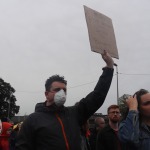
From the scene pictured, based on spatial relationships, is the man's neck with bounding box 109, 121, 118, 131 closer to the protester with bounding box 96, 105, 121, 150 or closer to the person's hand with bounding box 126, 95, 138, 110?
the protester with bounding box 96, 105, 121, 150

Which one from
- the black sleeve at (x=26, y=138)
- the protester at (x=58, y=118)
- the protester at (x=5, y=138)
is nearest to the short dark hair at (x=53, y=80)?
the protester at (x=58, y=118)

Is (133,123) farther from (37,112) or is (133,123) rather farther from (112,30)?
(112,30)

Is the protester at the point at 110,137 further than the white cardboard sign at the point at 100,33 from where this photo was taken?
Yes

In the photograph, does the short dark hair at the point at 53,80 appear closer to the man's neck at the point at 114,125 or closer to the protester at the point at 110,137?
the protester at the point at 110,137

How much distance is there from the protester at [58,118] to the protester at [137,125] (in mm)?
384

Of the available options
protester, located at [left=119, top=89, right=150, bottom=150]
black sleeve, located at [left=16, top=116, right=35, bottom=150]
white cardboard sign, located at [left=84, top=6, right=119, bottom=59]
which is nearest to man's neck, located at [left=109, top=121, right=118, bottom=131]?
white cardboard sign, located at [left=84, top=6, right=119, bottom=59]

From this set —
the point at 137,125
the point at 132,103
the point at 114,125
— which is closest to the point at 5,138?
the point at 114,125

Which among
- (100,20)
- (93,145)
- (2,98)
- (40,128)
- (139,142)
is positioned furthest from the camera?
(2,98)

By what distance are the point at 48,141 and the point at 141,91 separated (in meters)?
1.03

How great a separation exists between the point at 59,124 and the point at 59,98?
10.6 inches

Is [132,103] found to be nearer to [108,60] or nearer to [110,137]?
[108,60]

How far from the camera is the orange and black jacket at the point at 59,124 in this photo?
12.2 ft

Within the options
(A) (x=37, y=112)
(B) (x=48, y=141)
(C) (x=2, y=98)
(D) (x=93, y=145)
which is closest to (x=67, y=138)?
(B) (x=48, y=141)

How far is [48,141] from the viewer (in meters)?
3.71
